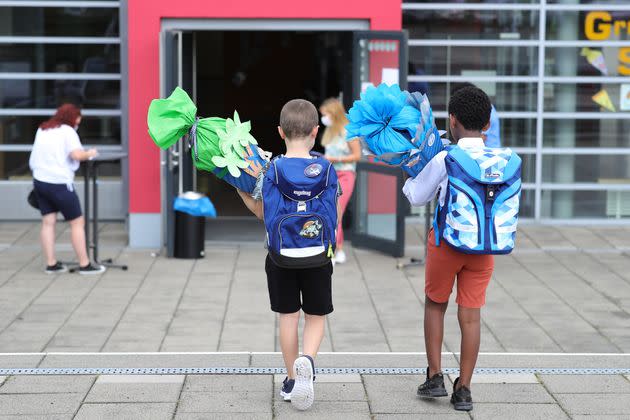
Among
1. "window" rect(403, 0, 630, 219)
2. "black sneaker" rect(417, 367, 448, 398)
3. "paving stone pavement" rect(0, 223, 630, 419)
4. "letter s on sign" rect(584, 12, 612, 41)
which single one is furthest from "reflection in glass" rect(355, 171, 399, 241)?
"black sneaker" rect(417, 367, 448, 398)

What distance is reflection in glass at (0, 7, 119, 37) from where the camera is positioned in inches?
514

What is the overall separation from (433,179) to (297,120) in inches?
30.5

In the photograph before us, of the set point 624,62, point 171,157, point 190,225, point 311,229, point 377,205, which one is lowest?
point 190,225

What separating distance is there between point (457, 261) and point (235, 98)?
1700 cm

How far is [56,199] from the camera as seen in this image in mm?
9656

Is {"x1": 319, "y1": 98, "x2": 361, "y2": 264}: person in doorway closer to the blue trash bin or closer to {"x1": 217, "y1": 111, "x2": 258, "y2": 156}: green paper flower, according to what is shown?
the blue trash bin

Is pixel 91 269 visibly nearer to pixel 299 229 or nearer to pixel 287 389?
pixel 287 389

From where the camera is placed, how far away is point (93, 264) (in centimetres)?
1007

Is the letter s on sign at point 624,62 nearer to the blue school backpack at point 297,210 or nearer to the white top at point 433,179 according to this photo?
the white top at point 433,179

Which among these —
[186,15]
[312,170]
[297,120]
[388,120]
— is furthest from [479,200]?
[186,15]

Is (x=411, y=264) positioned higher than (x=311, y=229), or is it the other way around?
(x=311, y=229)

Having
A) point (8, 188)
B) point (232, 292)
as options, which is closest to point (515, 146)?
point (232, 292)

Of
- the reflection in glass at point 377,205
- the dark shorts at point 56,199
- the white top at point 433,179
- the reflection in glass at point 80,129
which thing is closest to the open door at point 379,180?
the reflection in glass at point 377,205

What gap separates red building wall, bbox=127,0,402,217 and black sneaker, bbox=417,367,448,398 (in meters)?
6.02
